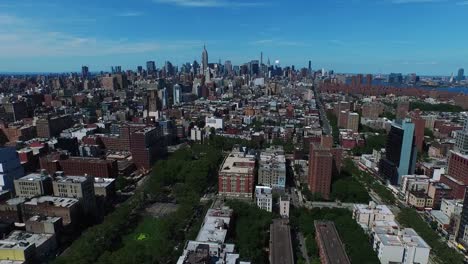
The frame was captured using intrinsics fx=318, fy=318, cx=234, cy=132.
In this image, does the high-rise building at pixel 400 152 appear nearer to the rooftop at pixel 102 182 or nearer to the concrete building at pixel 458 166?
the concrete building at pixel 458 166

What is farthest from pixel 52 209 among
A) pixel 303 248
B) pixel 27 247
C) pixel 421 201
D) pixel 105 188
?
pixel 421 201

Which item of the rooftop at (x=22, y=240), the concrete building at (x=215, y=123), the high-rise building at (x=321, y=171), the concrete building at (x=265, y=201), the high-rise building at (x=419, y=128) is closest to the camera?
the rooftop at (x=22, y=240)

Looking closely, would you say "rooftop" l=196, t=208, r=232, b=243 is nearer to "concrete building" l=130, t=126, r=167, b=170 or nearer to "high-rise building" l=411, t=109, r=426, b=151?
"concrete building" l=130, t=126, r=167, b=170

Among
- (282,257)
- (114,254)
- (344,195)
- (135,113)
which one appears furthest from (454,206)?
(135,113)

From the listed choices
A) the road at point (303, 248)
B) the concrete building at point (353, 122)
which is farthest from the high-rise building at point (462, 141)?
the road at point (303, 248)

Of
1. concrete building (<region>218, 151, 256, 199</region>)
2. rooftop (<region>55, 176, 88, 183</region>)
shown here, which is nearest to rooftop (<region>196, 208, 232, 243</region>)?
concrete building (<region>218, 151, 256, 199</region>)

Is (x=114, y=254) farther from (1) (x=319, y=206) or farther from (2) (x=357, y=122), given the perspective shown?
(2) (x=357, y=122)

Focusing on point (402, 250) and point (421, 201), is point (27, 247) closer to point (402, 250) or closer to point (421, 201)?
point (402, 250)
